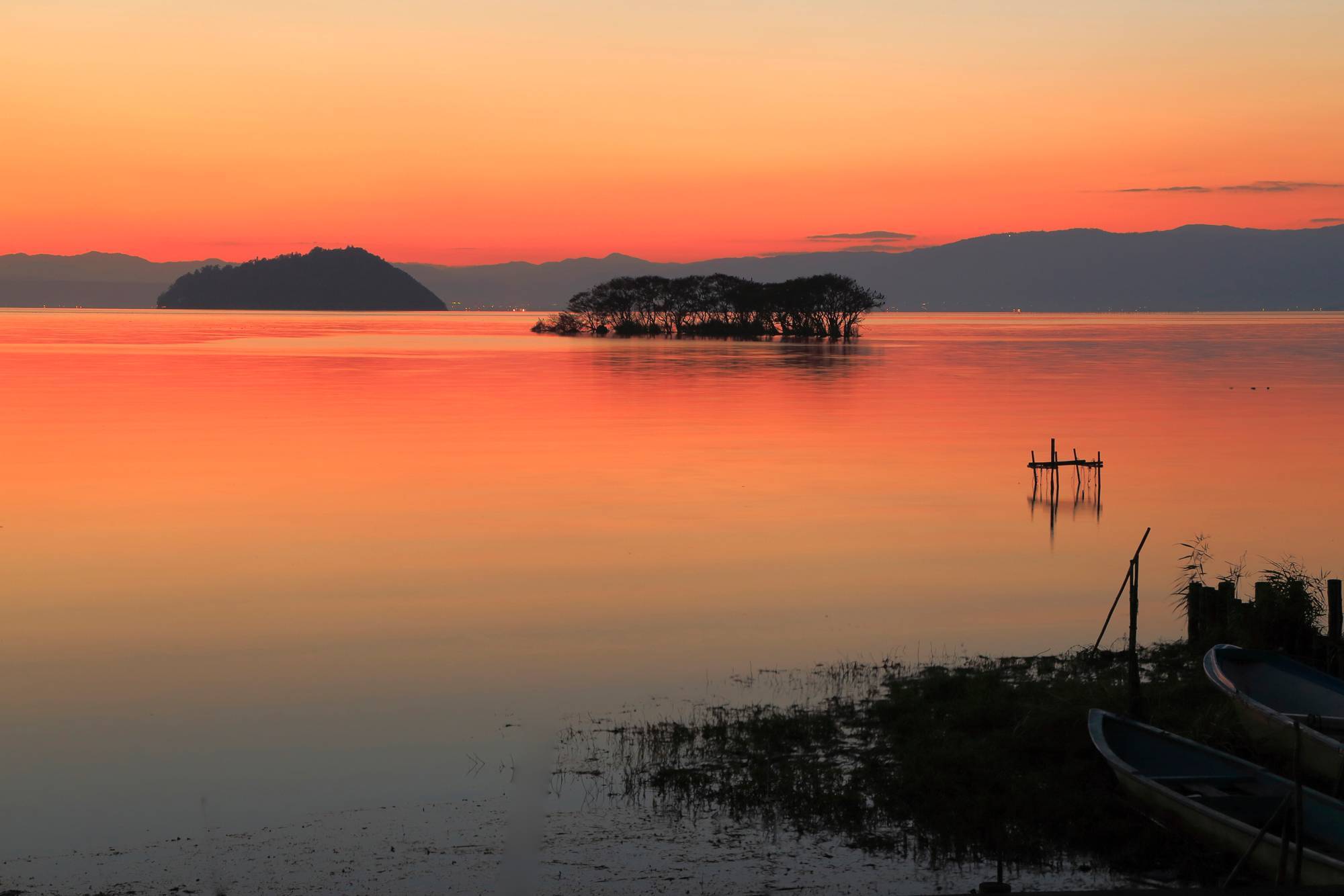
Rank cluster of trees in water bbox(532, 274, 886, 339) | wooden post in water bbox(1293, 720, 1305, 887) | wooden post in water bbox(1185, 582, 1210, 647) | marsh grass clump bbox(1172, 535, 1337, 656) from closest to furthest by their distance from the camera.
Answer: wooden post in water bbox(1293, 720, 1305, 887) → marsh grass clump bbox(1172, 535, 1337, 656) → wooden post in water bbox(1185, 582, 1210, 647) → cluster of trees in water bbox(532, 274, 886, 339)

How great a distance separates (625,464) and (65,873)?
99.6 ft

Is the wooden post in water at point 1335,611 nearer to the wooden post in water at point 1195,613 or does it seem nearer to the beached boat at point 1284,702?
the wooden post in water at point 1195,613

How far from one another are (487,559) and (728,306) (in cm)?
16059

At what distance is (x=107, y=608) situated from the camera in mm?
21516

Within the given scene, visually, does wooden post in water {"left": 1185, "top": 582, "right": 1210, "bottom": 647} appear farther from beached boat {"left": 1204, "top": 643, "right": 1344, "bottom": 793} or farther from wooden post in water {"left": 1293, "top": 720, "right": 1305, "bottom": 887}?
wooden post in water {"left": 1293, "top": 720, "right": 1305, "bottom": 887}

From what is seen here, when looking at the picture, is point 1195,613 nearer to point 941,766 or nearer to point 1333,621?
point 1333,621

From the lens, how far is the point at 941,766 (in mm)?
13188

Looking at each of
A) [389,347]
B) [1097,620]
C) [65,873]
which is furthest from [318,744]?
[389,347]

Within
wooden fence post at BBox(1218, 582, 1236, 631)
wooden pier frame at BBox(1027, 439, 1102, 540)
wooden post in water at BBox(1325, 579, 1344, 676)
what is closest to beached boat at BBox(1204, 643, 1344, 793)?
wooden post in water at BBox(1325, 579, 1344, 676)

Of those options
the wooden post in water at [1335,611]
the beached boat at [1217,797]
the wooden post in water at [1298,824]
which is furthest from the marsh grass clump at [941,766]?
the wooden post in water at [1335,611]

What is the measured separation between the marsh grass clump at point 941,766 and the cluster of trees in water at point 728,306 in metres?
143

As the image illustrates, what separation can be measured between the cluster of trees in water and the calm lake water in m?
98.9

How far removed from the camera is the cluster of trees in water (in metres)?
163

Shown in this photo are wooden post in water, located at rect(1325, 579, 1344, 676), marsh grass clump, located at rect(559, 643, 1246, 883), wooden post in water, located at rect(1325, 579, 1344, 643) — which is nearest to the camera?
marsh grass clump, located at rect(559, 643, 1246, 883)
